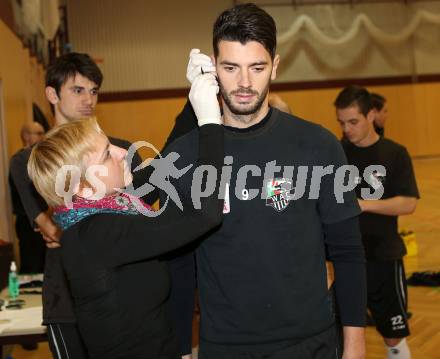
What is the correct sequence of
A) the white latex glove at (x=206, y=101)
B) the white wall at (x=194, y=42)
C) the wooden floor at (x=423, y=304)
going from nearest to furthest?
the white latex glove at (x=206, y=101) → the wooden floor at (x=423, y=304) → the white wall at (x=194, y=42)

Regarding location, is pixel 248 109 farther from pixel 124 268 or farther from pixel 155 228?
pixel 124 268

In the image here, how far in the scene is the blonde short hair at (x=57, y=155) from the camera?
2.09 metres

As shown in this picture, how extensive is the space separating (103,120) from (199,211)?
17.5 meters

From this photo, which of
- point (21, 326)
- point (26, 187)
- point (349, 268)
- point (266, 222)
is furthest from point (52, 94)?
point (349, 268)

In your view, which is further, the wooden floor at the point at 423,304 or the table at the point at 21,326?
the wooden floor at the point at 423,304

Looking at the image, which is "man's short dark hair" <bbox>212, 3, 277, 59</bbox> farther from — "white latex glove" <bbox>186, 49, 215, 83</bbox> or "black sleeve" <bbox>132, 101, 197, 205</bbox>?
"black sleeve" <bbox>132, 101, 197, 205</bbox>

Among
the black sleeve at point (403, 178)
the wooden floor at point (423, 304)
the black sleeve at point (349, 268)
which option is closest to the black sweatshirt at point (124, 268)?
the black sleeve at point (349, 268)

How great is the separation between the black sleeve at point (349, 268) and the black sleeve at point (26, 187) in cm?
160

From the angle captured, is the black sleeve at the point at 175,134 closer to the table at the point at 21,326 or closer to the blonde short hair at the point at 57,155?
the blonde short hair at the point at 57,155

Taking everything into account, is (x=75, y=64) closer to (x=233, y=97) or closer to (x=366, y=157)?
(x=233, y=97)

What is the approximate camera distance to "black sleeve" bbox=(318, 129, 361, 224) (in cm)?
229

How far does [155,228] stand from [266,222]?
393 mm

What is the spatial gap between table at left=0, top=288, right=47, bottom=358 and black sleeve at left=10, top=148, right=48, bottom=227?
20.0 inches

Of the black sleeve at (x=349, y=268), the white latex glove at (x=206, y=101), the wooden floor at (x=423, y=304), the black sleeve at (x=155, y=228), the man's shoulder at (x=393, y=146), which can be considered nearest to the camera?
the black sleeve at (x=155, y=228)
